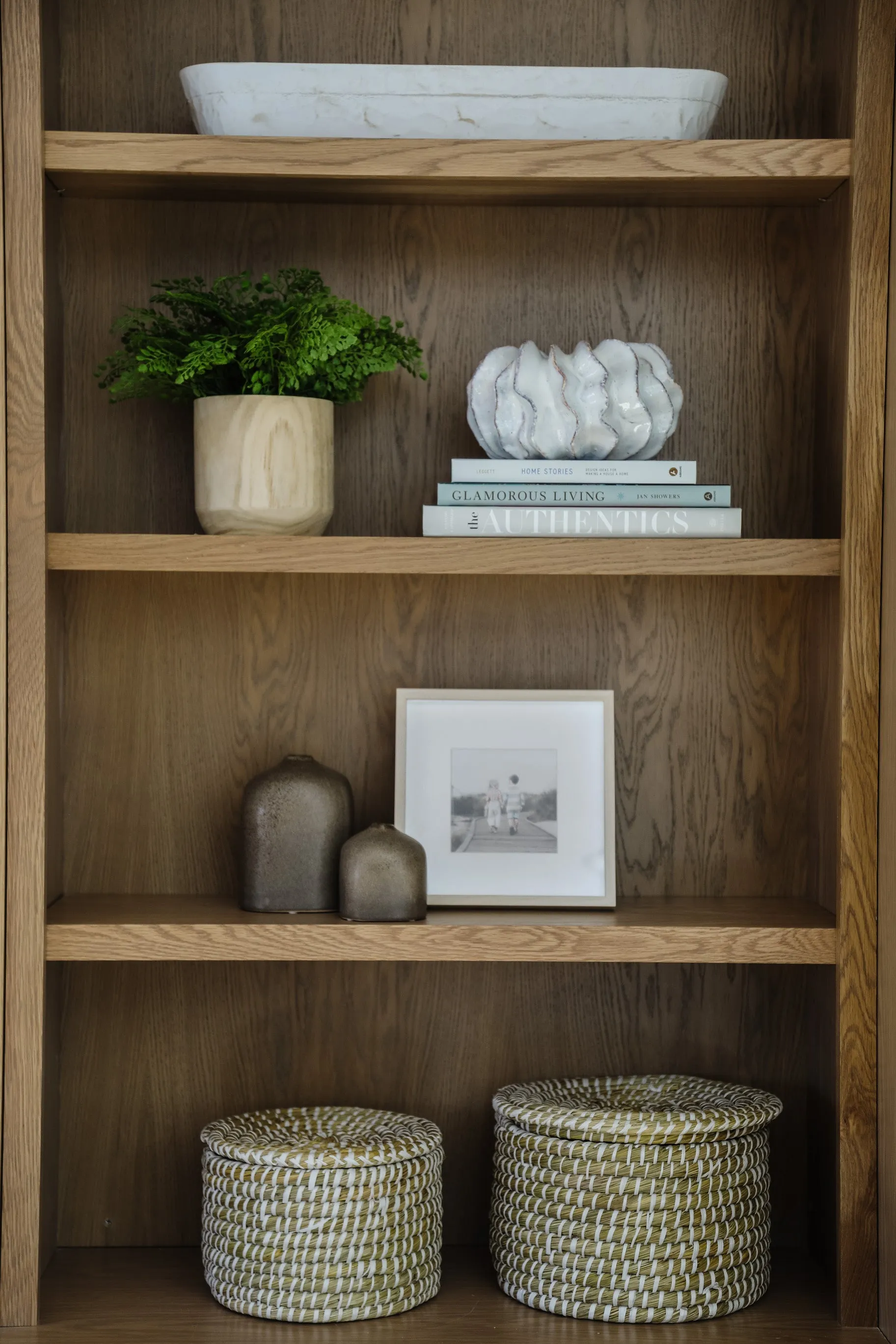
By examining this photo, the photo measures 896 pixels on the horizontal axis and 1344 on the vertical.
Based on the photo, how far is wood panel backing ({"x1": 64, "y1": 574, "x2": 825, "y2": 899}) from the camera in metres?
1.99

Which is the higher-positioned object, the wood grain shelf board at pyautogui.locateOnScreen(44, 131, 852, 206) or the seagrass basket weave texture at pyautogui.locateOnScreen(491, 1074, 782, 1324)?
the wood grain shelf board at pyautogui.locateOnScreen(44, 131, 852, 206)

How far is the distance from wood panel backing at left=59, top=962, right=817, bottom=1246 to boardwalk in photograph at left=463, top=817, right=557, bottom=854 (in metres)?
0.19

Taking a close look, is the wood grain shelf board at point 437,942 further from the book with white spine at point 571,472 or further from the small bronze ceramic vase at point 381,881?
the book with white spine at point 571,472

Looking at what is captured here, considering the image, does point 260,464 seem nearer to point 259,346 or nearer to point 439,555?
point 259,346

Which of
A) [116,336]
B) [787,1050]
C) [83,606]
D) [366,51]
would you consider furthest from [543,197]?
[787,1050]

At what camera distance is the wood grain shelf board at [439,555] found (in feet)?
5.64

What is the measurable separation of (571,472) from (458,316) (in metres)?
0.35

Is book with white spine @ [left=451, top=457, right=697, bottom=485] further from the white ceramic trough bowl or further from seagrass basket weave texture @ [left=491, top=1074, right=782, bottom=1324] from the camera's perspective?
seagrass basket weave texture @ [left=491, top=1074, right=782, bottom=1324]

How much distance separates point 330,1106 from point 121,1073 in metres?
0.30

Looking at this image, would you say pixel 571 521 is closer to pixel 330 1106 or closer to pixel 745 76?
pixel 745 76

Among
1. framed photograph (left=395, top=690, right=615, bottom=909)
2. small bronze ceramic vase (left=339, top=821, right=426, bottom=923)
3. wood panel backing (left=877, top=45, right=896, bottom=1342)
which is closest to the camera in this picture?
wood panel backing (left=877, top=45, right=896, bottom=1342)

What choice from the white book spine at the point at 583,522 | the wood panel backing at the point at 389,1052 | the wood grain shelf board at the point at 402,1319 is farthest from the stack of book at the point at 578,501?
the wood grain shelf board at the point at 402,1319

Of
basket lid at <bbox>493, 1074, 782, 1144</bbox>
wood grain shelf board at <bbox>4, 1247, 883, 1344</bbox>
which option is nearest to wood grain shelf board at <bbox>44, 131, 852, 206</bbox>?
basket lid at <bbox>493, 1074, 782, 1144</bbox>

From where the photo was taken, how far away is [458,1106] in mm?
2000
